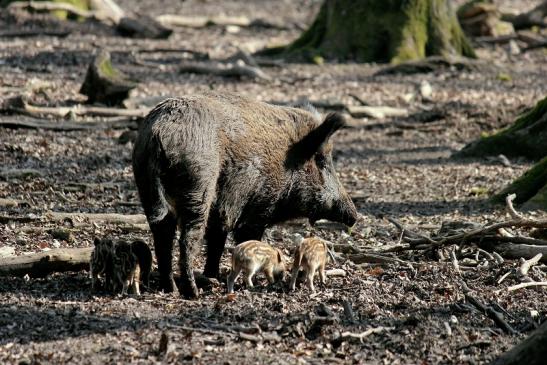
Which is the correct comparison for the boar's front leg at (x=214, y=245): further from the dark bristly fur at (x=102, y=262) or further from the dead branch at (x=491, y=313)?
the dead branch at (x=491, y=313)

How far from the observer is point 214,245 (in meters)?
8.06

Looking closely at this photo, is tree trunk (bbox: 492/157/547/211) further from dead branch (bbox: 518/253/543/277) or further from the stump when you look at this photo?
the stump

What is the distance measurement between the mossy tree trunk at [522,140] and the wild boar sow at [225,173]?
473 cm

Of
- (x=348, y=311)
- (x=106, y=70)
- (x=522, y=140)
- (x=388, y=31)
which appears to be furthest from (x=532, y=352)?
(x=388, y=31)

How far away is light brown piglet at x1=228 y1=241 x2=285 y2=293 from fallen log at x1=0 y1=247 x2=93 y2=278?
1.21 m

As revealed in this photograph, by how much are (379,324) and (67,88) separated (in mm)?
10945

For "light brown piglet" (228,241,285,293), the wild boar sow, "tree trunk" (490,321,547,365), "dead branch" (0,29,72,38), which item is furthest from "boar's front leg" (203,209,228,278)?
"dead branch" (0,29,72,38)

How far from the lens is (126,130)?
1423 centimetres

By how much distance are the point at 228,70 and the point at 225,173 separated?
1122 centimetres

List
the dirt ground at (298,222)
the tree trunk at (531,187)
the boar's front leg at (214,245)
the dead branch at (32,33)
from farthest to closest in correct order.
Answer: the dead branch at (32,33) → the tree trunk at (531,187) → the boar's front leg at (214,245) → the dirt ground at (298,222)

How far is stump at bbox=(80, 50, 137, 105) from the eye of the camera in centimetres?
1492

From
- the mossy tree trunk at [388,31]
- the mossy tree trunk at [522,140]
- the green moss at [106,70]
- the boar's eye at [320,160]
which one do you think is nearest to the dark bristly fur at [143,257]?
the boar's eye at [320,160]

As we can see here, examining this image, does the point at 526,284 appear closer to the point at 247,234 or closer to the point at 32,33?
the point at 247,234

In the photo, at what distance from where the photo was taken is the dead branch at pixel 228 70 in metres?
18.7
